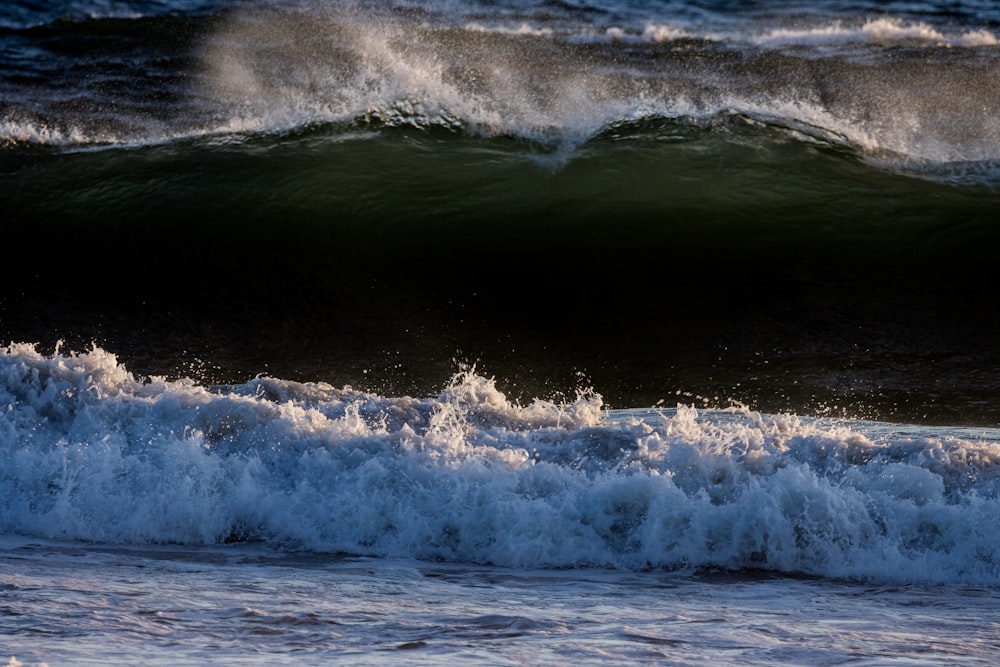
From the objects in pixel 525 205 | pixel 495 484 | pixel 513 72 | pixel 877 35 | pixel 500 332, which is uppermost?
pixel 877 35

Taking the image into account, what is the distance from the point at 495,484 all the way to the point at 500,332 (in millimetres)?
2857

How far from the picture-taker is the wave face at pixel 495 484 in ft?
16.1

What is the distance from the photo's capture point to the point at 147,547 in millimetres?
5035

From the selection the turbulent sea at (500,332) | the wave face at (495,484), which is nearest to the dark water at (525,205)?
the turbulent sea at (500,332)

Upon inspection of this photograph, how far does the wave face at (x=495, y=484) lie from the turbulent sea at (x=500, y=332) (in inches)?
0.7

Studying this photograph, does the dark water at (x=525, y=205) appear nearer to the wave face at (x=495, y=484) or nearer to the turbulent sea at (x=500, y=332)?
the turbulent sea at (x=500, y=332)

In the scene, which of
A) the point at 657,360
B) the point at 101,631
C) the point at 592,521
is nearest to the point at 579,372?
the point at 657,360

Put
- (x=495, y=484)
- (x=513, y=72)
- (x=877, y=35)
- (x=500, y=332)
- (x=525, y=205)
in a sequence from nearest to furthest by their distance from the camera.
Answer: (x=495, y=484) → (x=500, y=332) → (x=525, y=205) → (x=513, y=72) → (x=877, y=35)

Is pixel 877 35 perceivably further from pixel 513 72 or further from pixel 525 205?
pixel 525 205

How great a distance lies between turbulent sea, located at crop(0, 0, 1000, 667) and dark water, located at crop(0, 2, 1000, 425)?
3 centimetres

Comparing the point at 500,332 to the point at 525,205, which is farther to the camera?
the point at 525,205

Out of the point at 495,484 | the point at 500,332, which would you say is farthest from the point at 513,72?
the point at 495,484

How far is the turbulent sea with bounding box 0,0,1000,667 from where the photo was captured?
4.24 m

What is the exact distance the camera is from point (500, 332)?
800 centimetres
